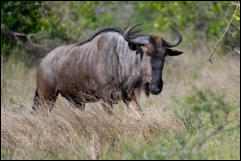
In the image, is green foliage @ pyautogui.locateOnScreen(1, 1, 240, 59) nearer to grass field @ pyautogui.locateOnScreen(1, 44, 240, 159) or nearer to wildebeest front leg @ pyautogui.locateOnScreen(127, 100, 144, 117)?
wildebeest front leg @ pyautogui.locateOnScreen(127, 100, 144, 117)

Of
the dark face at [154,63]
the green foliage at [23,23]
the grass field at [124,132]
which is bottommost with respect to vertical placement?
the grass field at [124,132]

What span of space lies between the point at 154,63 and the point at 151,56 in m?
0.12

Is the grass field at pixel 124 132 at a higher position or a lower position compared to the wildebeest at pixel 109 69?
lower

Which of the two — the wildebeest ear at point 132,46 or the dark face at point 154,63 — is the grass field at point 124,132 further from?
the wildebeest ear at point 132,46

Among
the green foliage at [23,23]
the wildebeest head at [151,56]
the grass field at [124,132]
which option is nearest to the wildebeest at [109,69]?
the wildebeest head at [151,56]

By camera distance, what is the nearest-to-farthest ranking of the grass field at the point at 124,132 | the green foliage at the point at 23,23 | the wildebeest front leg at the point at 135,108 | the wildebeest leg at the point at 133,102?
the grass field at the point at 124,132 → the wildebeest front leg at the point at 135,108 → the wildebeest leg at the point at 133,102 → the green foliage at the point at 23,23

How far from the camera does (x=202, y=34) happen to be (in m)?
13.4

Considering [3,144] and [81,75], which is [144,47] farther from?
[3,144]

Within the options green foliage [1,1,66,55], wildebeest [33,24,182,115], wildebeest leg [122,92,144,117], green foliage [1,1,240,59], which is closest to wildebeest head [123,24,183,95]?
wildebeest [33,24,182,115]

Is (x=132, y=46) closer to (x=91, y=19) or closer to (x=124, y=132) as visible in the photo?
(x=124, y=132)

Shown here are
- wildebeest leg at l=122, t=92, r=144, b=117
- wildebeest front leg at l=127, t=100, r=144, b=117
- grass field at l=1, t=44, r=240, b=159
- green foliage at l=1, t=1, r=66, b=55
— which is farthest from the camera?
green foliage at l=1, t=1, r=66, b=55

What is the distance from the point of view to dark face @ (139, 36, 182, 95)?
549cm

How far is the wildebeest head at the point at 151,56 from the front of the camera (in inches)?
217

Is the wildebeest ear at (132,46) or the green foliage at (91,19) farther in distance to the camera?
the green foliage at (91,19)
